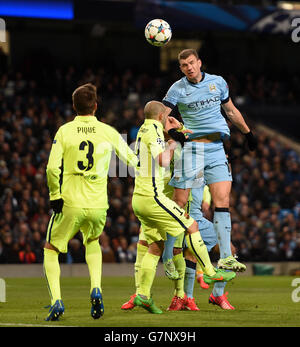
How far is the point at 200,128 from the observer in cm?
1026

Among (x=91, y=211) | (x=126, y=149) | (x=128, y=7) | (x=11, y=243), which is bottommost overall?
(x=11, y=243)

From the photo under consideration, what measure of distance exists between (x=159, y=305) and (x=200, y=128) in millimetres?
2310

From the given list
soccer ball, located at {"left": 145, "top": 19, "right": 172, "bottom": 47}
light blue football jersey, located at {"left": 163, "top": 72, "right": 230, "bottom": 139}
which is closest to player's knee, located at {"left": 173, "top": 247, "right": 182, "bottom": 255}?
light blue football jersey, located at {"left": 163, "top": 72, "right": 230, "bottom": 139}

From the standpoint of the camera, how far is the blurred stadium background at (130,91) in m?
21.8

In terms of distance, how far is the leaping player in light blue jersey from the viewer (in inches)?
399

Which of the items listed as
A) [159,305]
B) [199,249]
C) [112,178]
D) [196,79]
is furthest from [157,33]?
[112,178]

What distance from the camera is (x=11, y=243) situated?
2002 centimetres

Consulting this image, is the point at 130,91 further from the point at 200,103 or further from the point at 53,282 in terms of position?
the point at 53,282

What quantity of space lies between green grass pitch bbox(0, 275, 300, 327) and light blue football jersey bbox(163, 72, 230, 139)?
84.1 inches

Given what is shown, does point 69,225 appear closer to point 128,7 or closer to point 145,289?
point 145,289

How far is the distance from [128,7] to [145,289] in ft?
69.8

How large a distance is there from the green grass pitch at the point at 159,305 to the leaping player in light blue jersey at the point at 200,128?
144 cm
